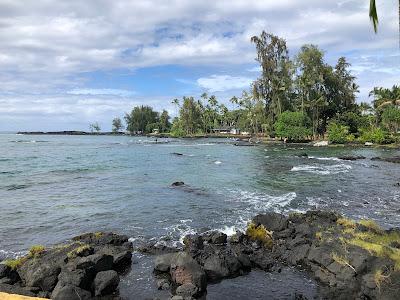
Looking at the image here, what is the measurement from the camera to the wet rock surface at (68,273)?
44.5 ft

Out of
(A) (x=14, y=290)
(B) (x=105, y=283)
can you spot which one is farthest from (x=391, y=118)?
(A) (x=14, y=290)

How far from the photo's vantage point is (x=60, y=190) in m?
36.3

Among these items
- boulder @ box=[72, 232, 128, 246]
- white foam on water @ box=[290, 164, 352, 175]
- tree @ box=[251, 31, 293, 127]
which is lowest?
white foam on water @ box=[290, 164, 352, 175]

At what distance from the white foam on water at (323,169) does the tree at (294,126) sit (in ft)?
150

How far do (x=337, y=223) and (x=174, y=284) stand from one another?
10.3 m

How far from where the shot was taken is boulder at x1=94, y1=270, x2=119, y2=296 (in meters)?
14.2

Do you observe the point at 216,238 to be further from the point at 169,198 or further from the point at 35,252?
the point at 169,198

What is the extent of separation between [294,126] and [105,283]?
87.8m

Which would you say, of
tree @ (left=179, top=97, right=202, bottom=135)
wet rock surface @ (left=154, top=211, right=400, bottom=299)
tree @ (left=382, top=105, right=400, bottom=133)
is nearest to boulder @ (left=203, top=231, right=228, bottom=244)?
wet rock surface @ (left=154, top=211, right=400, bottom=299)

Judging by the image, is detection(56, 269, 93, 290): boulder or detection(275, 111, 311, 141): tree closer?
detection(56, 269, 93, 290): boulder

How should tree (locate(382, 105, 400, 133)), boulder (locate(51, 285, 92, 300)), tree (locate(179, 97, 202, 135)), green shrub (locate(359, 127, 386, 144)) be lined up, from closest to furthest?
boulder (locate(51, 285, 92, 300)), green shrub (locate(359, 127, 386, 144)), tree (locate(382, 105, 400, 133)), tree (locate(179, 97, 202, 135))

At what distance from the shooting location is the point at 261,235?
1961cm

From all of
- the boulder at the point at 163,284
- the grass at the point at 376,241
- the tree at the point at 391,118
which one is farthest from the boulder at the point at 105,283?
the tree at the point at 391,118

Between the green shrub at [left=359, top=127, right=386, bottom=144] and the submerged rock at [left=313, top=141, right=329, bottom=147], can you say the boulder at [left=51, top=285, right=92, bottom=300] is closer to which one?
the submerged rock at [left=313, top=141, right=329, bottom=147]
